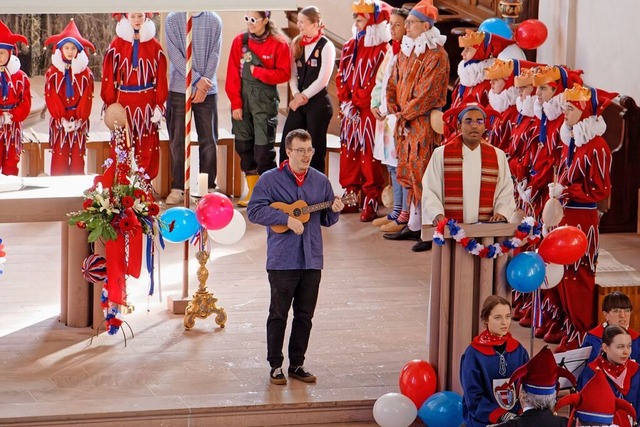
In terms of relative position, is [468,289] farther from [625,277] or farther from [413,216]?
[413,216]

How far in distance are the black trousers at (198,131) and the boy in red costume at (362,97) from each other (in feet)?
3.46

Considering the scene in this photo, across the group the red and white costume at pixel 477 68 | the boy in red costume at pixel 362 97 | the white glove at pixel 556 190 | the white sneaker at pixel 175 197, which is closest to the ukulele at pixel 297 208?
the white glove at pixel 556 190

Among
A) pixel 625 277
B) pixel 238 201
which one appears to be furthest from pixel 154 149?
pixel 625 277

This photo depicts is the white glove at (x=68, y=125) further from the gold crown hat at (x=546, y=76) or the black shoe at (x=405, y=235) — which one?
the gold crown hat at (x=546, y=76)

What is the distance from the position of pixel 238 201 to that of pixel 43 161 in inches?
64.8

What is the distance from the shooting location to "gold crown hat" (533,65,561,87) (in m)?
8.02

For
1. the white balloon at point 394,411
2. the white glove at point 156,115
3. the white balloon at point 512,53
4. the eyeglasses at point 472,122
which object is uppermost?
the white balloon at point 512,53

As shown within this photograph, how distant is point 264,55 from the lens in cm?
1071

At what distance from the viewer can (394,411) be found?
696 cm

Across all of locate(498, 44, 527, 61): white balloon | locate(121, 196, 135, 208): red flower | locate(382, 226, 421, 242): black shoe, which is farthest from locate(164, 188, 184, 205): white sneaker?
locate(121, 196, 135, 208): red flower

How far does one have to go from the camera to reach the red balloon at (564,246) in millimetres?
7152

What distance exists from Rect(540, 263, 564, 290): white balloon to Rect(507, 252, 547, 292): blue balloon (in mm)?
260

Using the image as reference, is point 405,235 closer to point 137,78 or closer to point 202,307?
point 137,78

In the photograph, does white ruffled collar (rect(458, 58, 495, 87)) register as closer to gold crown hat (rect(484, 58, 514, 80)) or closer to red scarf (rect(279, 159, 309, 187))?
gold crown hat (rect(484, 58, 514, 80))
